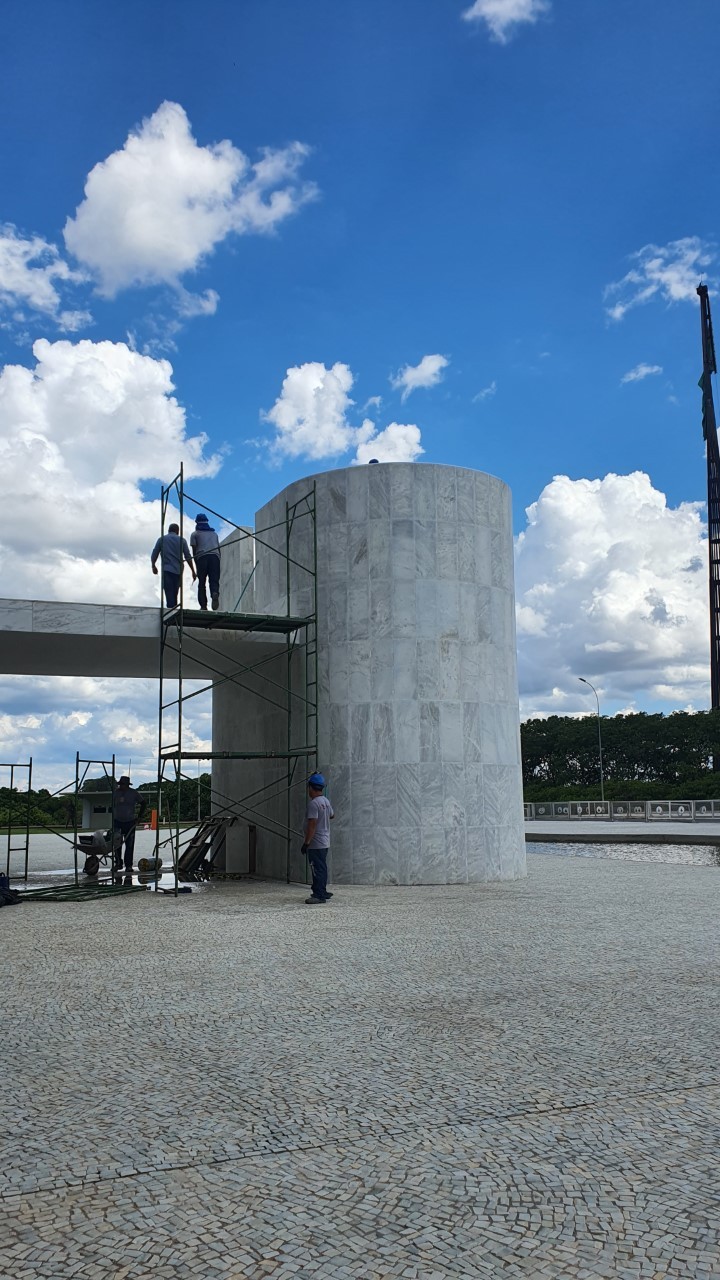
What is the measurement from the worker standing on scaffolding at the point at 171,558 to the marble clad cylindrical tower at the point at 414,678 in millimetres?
2166

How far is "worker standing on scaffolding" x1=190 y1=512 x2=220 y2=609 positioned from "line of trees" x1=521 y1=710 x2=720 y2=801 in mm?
50752

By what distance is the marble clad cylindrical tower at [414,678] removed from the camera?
50.9ft

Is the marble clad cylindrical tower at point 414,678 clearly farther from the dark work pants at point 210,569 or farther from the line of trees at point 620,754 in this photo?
the line of trees at point 620,754

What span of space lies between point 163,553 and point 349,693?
366cm

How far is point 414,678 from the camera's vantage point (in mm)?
15711

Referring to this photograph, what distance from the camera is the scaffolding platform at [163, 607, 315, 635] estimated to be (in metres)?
14.9

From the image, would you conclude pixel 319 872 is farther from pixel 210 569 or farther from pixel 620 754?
pixel 620 754

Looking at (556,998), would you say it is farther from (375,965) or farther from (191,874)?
(191,874)

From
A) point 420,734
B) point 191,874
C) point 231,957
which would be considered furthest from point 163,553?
point 231,957

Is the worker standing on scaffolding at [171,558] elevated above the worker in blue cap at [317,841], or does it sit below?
above

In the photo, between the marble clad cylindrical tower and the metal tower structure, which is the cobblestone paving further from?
the metal tower structure

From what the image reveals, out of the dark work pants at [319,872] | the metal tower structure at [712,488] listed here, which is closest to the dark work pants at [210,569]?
the dark work pants at [319,872]

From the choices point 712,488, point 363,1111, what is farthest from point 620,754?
point 363,1111

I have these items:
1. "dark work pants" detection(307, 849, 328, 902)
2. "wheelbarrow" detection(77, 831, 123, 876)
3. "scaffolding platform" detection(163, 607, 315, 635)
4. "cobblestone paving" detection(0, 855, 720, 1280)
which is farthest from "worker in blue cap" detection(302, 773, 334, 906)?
"wheelbarrow" detection(77, 831, 123, 876)
